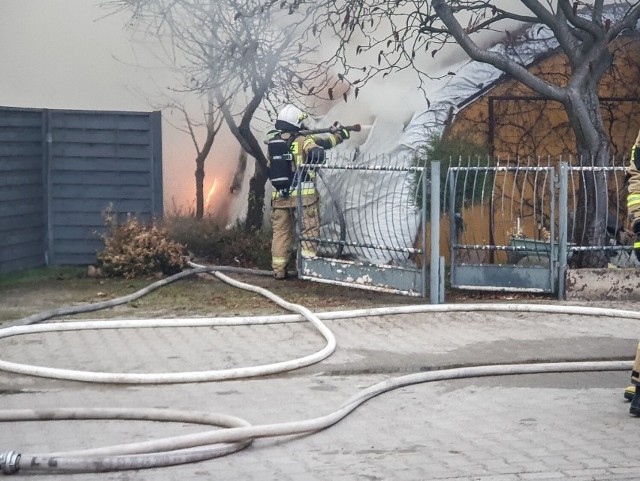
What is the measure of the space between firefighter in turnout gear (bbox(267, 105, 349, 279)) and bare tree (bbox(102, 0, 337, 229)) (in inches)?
46.5

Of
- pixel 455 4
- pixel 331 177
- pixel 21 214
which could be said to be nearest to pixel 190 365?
pixel 331 177

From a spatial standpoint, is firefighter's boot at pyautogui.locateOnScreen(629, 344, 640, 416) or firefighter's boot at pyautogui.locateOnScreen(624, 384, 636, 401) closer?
firefighter's boot at pyautogui.locateOnScreen(629, 344, 640, 416)

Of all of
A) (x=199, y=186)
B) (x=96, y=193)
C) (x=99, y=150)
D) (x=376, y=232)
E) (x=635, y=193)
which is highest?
(x=99, y=150)

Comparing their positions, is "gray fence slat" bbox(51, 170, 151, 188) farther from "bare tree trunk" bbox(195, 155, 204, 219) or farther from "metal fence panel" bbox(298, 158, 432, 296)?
"metal fence panel" bbox(298, 158, 432, 296)

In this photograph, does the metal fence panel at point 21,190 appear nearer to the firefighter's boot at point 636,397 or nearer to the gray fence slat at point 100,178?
the gray fence slat at point 100,178

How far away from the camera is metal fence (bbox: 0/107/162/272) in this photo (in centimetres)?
1242

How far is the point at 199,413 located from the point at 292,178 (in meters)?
5.85

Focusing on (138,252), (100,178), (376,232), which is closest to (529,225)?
(376,232)

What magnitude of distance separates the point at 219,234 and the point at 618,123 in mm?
5279

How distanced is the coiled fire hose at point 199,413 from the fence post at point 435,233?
0.38 m

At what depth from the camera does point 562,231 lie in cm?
1001

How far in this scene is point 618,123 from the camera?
13.4 m

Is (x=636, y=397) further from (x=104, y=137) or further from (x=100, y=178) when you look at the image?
(x=104, y=137)

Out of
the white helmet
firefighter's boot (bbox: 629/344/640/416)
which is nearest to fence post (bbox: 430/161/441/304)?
the white helmet
